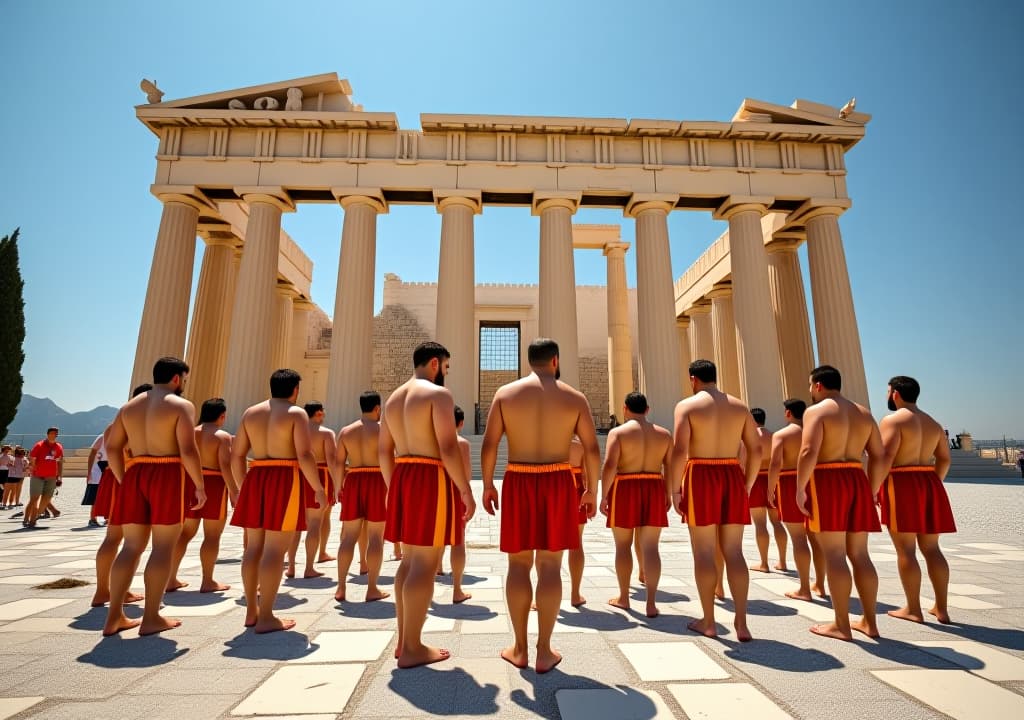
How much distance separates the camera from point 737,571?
3.62 m

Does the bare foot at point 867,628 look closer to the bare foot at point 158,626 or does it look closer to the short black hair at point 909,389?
the short black hair at point 909,389

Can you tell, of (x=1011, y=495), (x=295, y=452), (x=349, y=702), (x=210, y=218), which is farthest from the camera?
(x=210, y=218)

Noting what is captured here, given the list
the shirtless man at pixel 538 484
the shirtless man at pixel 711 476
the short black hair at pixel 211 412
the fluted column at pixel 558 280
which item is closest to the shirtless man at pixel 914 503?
the shirtless man at pixel 711 476

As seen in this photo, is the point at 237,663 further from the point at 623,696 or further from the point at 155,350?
the point at 155,350

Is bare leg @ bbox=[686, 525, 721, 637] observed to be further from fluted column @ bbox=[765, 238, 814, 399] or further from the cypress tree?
the cypress tree

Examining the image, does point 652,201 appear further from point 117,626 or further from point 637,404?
point 117,626

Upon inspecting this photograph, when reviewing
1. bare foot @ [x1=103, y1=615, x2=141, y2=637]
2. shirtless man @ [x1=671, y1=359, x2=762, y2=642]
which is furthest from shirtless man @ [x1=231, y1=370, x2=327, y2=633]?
shirtless man @ [x1=671, y1=359, x2=762, y2=642]

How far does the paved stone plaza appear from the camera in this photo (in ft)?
7.94

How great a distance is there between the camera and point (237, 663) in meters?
3.03

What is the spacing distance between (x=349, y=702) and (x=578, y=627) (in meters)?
1.90

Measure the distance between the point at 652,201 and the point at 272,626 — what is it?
1759 centimetres

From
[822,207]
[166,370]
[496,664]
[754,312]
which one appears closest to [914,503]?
[496,664]

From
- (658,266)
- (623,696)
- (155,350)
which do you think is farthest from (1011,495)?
(155,350)

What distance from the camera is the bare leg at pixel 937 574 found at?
3910mm
